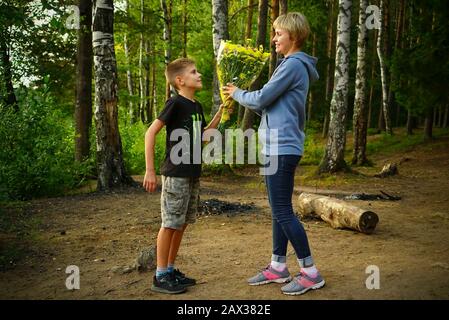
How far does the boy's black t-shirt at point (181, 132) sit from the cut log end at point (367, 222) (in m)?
3.08

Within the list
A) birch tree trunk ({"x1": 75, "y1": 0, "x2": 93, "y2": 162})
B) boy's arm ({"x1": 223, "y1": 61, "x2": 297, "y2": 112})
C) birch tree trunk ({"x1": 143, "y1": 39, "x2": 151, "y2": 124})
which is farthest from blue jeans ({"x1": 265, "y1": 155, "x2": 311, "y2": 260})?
birch tree trunk ({"x1": 143, "y1": 39, "x2": 151, "y2": 124})

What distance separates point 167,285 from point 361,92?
12.7 metres

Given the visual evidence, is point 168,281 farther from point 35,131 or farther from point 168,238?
point 35,131

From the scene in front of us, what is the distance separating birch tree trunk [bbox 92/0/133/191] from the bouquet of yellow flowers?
5998 mm

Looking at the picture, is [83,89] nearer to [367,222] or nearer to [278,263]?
[367,222]

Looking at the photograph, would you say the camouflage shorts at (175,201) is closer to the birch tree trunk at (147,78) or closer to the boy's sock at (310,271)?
the boy's sock at (310,271)

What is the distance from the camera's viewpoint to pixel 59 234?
6.48 meters

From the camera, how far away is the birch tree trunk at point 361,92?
14352 mm

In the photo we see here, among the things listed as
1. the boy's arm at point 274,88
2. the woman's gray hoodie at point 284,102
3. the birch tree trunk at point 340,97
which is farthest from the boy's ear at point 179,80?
the birch tree trunk at point 340,97

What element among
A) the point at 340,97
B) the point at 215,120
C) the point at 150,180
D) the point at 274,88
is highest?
the point at 340,97

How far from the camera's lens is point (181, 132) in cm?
392

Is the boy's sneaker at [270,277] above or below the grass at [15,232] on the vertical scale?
above

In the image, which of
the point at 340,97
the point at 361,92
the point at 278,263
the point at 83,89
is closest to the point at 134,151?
the point at 83,89
